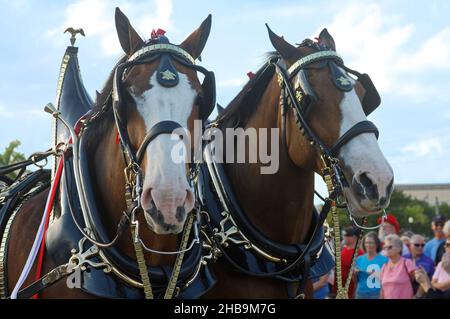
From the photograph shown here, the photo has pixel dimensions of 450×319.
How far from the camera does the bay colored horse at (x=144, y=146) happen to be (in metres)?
3.14

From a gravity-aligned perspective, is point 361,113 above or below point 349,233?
above

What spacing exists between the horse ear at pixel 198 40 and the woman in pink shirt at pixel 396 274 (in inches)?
198

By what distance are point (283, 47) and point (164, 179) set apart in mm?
1739

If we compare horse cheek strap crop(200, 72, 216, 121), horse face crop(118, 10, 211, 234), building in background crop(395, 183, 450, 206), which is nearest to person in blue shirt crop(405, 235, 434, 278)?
horse cheek strap crop(200, 72, 216, 121)

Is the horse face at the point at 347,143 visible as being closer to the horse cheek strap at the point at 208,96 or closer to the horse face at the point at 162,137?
the horse cheek strap at the point at 208,96

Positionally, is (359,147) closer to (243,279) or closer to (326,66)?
(326,66)

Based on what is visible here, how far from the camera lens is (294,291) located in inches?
175

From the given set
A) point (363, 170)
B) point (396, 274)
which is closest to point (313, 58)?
point (363, 170)

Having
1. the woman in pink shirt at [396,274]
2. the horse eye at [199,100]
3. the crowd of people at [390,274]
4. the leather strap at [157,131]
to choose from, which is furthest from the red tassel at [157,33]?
the woman in pink shirt at [396,274]
